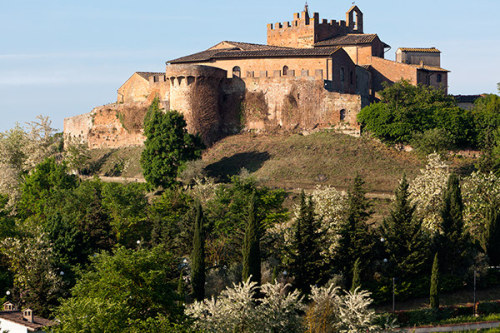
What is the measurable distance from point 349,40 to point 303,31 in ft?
15.6

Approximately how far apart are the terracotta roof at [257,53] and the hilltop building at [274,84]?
8 centimetres

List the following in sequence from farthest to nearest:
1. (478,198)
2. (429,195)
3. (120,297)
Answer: (478,198) < (429,195) < (120,297)

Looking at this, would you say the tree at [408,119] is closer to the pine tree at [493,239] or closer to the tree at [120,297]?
the pine tree at [493,239]

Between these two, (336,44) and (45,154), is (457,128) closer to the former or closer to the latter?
(336,44)

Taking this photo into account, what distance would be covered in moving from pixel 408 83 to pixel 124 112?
2623 cm

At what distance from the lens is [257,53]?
7762cm

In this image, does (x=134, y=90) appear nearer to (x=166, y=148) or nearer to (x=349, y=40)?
(x=166, y=148)

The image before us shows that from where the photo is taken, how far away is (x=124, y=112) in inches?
3290

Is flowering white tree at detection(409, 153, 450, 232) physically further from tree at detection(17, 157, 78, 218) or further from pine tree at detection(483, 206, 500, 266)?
tree at detection(17, 157, 78, 218)

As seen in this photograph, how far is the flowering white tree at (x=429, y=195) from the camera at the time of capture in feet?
178

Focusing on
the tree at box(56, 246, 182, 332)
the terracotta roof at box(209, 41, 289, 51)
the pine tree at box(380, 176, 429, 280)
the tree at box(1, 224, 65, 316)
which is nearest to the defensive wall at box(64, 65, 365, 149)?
the terracotta roof at box(209, 41, 289, 51)

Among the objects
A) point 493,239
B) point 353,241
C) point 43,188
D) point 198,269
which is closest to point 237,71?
point 43,188

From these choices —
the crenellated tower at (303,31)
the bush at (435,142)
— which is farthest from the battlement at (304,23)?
the bush at (435,142)

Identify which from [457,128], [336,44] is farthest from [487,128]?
[336,44]
